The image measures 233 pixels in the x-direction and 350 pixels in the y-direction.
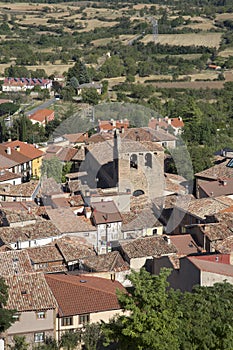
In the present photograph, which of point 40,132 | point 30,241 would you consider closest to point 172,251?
point 30,241

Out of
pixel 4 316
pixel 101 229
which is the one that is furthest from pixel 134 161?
→ pixel 4 316

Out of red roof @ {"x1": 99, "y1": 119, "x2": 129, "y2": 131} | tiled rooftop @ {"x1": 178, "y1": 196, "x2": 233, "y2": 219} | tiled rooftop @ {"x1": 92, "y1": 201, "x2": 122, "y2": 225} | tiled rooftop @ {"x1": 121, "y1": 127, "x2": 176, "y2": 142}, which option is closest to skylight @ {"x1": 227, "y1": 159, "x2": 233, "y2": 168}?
tiled rooftop @ {"x1": 121, "y1": 127, "x2": 176, "y2": 142}

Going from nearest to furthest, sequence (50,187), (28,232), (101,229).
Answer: (28,232) → (101,229) → (50,187)

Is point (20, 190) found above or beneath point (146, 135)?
beneath

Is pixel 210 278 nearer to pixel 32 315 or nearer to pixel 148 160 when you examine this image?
pixel 32 315

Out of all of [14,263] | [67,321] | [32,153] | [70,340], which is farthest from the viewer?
[32,153]

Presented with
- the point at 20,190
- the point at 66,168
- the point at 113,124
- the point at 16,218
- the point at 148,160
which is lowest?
the point at 66,168
